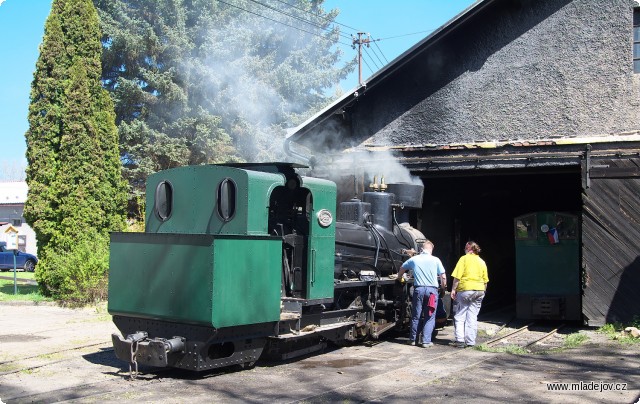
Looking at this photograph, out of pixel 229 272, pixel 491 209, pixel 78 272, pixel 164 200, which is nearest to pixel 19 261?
pixel 78 272

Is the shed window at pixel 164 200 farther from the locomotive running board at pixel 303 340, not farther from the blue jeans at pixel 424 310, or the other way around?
the blue jeans at pixel 424 310

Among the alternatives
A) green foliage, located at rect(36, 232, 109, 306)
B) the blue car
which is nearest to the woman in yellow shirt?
green foliage, located at rect(36, 232, 109, 306)

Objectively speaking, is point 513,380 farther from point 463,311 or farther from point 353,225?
point 353,225

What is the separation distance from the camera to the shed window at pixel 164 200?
767 cm

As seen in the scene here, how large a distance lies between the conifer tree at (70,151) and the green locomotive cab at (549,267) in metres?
9.25

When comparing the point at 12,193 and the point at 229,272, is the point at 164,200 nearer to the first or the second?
the point at 229,272

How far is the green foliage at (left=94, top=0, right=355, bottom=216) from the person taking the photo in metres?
26.0

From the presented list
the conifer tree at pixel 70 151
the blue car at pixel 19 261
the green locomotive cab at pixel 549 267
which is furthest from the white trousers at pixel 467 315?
the blue car at pixel 19 261

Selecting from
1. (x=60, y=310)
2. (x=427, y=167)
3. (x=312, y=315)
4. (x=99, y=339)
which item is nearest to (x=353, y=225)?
(x=312, y=315)

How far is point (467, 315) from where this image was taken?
9656 mm

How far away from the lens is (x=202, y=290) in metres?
6.55

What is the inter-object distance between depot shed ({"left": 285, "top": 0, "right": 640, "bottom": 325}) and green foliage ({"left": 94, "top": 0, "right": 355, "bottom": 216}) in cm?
1258

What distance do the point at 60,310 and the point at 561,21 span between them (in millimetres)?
11829

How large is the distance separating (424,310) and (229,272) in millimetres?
4068
